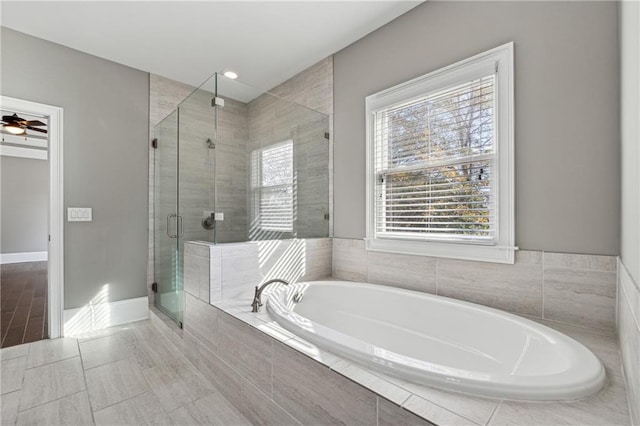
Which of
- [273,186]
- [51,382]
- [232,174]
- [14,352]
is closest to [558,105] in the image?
[273,186]

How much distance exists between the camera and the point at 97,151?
2.83 metres

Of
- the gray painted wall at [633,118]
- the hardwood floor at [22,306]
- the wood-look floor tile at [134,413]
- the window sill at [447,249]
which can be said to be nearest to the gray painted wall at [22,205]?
the hardwood floor at [22,306]

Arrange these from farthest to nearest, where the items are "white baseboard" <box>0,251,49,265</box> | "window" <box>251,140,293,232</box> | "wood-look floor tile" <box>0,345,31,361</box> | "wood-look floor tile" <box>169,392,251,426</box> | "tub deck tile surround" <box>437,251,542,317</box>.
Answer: "white baseboard" <box>0,251,49,265</box>, "window" <box>251,140,293,232</box>, "wood-look floor tile" <box>0,345,31,361</box>, "tub deck tile surround" <box>437,251,542,317</box>, "wood-look floor tile" <box>169,392,251,426</box>

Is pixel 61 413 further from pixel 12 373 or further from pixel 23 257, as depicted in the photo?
pixel 23 257

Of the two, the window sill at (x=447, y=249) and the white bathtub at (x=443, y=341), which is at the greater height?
the window sill at (x=447, y=249)

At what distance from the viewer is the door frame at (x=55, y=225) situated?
8.45ft

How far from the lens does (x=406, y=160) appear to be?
2.26m

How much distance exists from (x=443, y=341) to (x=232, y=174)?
6.13 feet

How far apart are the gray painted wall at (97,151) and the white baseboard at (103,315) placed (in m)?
0.07

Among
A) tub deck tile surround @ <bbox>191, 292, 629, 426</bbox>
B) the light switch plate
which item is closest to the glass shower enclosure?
the light switch plate

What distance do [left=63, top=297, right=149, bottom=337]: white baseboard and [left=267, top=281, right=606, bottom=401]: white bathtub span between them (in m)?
1.87

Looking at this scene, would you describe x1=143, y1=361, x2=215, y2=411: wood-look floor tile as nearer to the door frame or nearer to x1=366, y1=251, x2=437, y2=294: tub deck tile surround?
the door frame

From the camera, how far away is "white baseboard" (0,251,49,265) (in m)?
6.35

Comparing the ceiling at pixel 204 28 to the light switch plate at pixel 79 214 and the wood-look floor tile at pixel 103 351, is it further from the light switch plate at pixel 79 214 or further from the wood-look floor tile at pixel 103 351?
the wood-look floor tile at pixel 103 351
